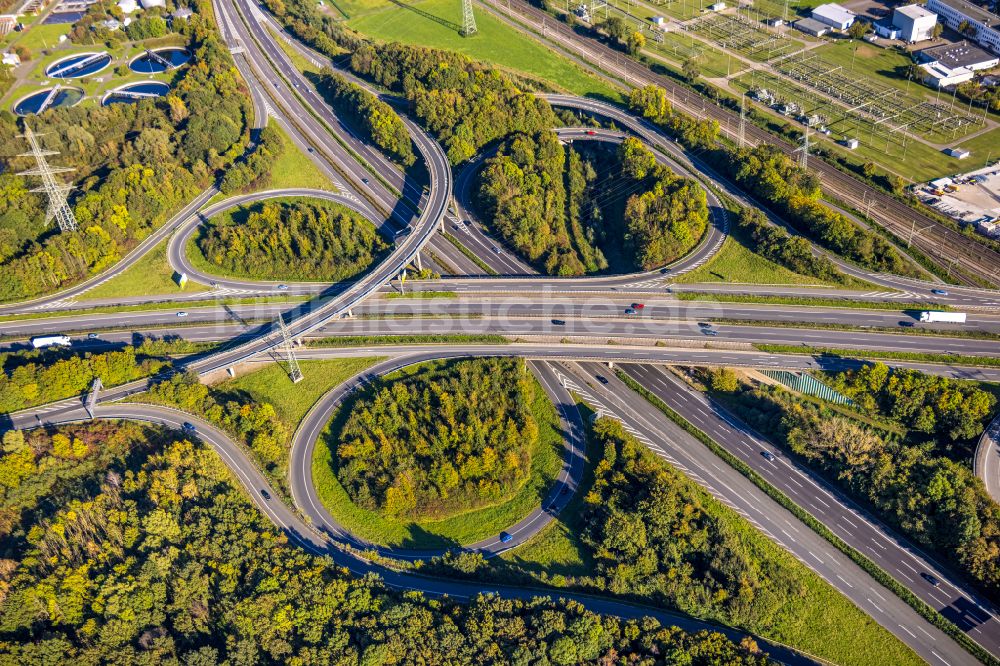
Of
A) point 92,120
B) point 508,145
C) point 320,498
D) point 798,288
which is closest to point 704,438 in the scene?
point 798,288

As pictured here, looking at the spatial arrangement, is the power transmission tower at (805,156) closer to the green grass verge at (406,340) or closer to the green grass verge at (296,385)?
the green grass verge at (406,340)

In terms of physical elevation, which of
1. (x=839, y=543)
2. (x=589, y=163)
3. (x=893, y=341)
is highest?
(x=589, y=163)

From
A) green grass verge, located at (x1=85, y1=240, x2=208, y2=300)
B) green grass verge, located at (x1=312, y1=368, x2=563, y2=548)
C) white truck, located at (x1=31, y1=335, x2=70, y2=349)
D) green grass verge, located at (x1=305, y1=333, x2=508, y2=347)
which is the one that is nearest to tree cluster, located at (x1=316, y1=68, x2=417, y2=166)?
green grass verge, located at (x1=305, y1=333, x2=508, y2=347)

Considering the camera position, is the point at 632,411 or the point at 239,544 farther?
the point at 632,411

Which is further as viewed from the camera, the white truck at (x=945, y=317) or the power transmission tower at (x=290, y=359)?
the power transmission tower at (x=290, y=359)

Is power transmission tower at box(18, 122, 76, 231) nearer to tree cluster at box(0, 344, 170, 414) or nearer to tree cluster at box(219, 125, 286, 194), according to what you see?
tree cluster at box(219, 125, 286, 194)

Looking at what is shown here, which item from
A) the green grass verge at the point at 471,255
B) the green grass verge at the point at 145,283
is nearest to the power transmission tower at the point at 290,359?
the green grass verge at the point at 145,283

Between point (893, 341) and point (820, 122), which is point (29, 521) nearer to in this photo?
point (893, 341)
